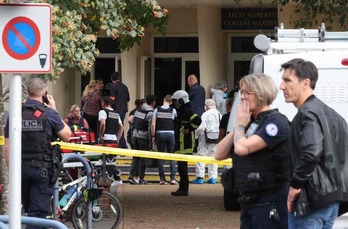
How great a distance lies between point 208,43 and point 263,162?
1700 cm

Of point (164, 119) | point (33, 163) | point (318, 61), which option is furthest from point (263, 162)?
point (164, 119)

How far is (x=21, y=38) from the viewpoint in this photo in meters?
7.51

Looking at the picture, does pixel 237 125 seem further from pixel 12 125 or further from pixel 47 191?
pixel 47 191

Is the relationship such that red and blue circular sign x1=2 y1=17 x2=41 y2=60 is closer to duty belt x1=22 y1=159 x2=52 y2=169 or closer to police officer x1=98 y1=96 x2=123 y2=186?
duty belt x1=22 y1=159 x2=52 y2=169

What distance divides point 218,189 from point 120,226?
183 inches

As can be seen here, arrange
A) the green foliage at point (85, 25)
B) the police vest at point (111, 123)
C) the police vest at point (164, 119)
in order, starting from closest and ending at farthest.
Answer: the green foliage at point (85, 25) < the police vest at point (164, 119) < the police vest at point (111, 123)

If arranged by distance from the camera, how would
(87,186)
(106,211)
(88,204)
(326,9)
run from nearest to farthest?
(88,204) → (87,186) → (106,211) → (326,9)

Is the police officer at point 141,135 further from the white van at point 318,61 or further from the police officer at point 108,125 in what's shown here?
the white van at point 318,61

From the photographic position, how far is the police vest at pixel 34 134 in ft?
31.8

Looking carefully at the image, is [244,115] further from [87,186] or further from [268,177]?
[87,186]

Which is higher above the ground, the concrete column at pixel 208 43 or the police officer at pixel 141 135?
the concrete column at pixel 208 43

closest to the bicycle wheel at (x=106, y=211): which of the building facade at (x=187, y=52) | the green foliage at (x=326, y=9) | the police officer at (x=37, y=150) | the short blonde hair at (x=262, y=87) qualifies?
the police officer at (x=37, y=150)

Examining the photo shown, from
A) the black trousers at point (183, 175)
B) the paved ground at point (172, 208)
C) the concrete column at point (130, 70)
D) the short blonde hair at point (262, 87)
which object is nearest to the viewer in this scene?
the short blonde hair at point (262, 87)

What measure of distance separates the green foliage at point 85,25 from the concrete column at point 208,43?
8.83 m
